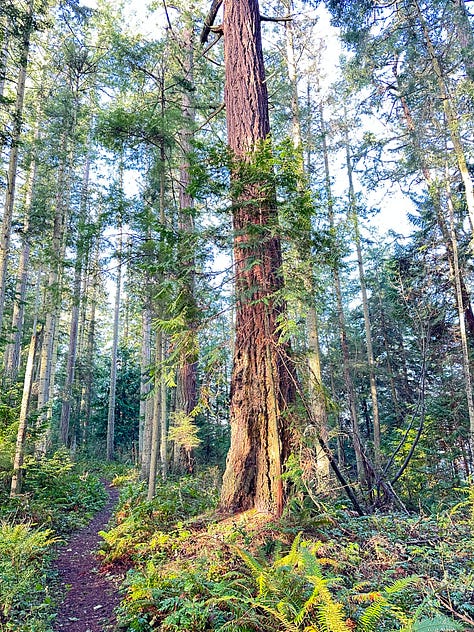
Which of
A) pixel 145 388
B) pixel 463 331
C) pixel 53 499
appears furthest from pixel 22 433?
pixel 463 331

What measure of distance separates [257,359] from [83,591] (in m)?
2.98

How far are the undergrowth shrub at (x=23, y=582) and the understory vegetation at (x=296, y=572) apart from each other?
0.71m

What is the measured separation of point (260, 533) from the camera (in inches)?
148

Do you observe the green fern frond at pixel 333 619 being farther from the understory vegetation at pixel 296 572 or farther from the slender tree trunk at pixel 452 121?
the slender tree trunk at pixel 452 121

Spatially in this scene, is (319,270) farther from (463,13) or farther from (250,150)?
(463,13)

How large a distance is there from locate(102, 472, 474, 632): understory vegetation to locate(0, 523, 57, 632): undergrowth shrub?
0.71 m

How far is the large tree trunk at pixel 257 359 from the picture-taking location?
4.23m

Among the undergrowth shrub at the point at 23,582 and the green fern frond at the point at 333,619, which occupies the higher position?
the green fern frond at the point at 333,619

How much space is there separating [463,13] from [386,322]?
12.4 meters

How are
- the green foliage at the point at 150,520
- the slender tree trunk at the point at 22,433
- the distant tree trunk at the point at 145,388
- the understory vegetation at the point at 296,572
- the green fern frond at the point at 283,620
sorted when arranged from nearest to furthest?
the green fern frond at the point at 283,620
the understory vegetation at the point at 296,572
the green foliage at the point at 150,520
the slender tree trunk at the point at 22,433
the distant tree trunk at the point at 145,388

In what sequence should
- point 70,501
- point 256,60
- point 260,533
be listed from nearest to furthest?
1. point 260,533
2. point 256,60
3. point 70,501

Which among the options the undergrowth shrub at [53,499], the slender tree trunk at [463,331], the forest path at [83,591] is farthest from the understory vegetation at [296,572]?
the slender tree trunk at [463,331]

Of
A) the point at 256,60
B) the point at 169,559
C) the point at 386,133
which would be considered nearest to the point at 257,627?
the point at 169,559

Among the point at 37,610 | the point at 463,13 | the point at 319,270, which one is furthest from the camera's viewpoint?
the point at 463,13
